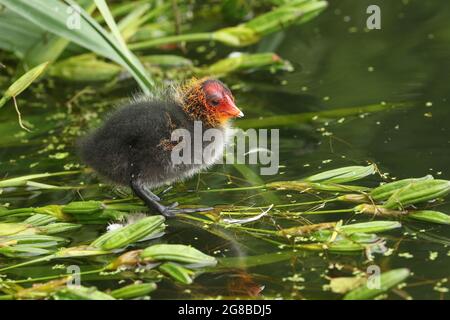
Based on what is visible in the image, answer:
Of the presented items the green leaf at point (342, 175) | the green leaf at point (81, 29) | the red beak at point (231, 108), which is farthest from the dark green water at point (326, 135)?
the green leaf at point (81, 29)

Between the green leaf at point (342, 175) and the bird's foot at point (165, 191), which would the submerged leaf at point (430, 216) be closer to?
the green leaf at point (342, 175)

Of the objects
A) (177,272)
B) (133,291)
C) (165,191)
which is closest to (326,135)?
(165,191)

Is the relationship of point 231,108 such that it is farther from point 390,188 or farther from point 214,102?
point 390,188

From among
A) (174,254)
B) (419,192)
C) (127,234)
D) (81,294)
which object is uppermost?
(419,192)

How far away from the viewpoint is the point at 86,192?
3518 millimetres

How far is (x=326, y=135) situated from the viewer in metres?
3.89

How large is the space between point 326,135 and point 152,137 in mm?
1003

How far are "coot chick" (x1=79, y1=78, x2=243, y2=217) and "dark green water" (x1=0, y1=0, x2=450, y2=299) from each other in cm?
17

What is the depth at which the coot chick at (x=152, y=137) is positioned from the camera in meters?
3.21

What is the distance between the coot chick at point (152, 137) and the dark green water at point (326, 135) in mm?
168

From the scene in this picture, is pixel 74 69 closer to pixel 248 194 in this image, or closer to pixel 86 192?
pixel 86 192

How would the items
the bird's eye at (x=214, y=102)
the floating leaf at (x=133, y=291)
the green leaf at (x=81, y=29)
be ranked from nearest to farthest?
the floating leaf at (x=133, y=291), the bird's eye at (x=214, y=102), the green leaf at (x=81, y=29)

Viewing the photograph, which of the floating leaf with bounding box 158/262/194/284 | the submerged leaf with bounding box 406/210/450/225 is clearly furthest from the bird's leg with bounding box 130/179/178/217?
the submerged leaf with bounding box 406/210/450/225
